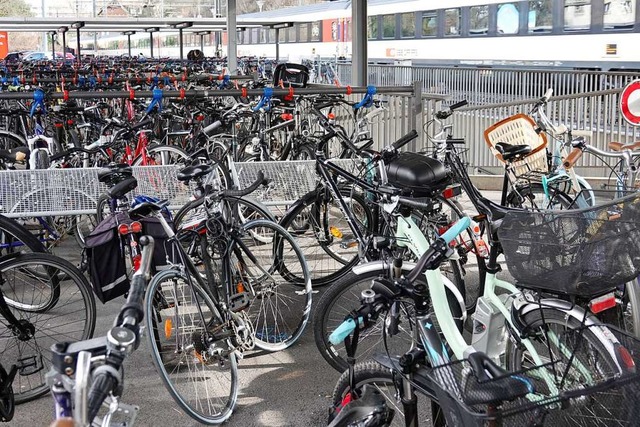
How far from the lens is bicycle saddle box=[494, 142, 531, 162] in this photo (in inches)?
198

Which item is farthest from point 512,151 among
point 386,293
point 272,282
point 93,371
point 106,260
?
point 93,371

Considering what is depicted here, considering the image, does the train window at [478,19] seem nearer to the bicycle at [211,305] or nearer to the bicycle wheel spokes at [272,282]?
the bicycle wheel spokes at [272,282]

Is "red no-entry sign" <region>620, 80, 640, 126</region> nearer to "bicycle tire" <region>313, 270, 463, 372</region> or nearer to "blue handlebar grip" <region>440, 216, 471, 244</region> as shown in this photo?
"bicycle tire" <region>313, 270, 463, 372</region>

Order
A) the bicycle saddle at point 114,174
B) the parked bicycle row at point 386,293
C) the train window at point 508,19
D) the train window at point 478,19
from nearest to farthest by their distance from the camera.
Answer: the parked bicycle row at point 386,293, the bicycle saddle at point 114,174, the train window at point 508,19, the train window at point 478,19

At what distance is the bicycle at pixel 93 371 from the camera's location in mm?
1625

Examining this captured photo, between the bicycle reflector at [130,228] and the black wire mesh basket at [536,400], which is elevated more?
the bicycle reflector at [130,228]

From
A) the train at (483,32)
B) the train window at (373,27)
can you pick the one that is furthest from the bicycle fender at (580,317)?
the train window at (373,27)

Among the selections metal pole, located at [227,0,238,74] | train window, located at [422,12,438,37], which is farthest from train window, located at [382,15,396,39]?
metal pole, located at [227,0,238,74]

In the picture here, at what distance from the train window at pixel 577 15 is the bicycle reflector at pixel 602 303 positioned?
15.8m

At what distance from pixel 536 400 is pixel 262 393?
2.49 meters

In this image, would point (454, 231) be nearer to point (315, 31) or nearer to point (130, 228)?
point (130, 228)

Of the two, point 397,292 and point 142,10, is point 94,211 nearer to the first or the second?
Result: point 397,292

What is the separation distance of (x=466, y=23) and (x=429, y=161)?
736 inches

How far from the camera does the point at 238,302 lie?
4172mm
